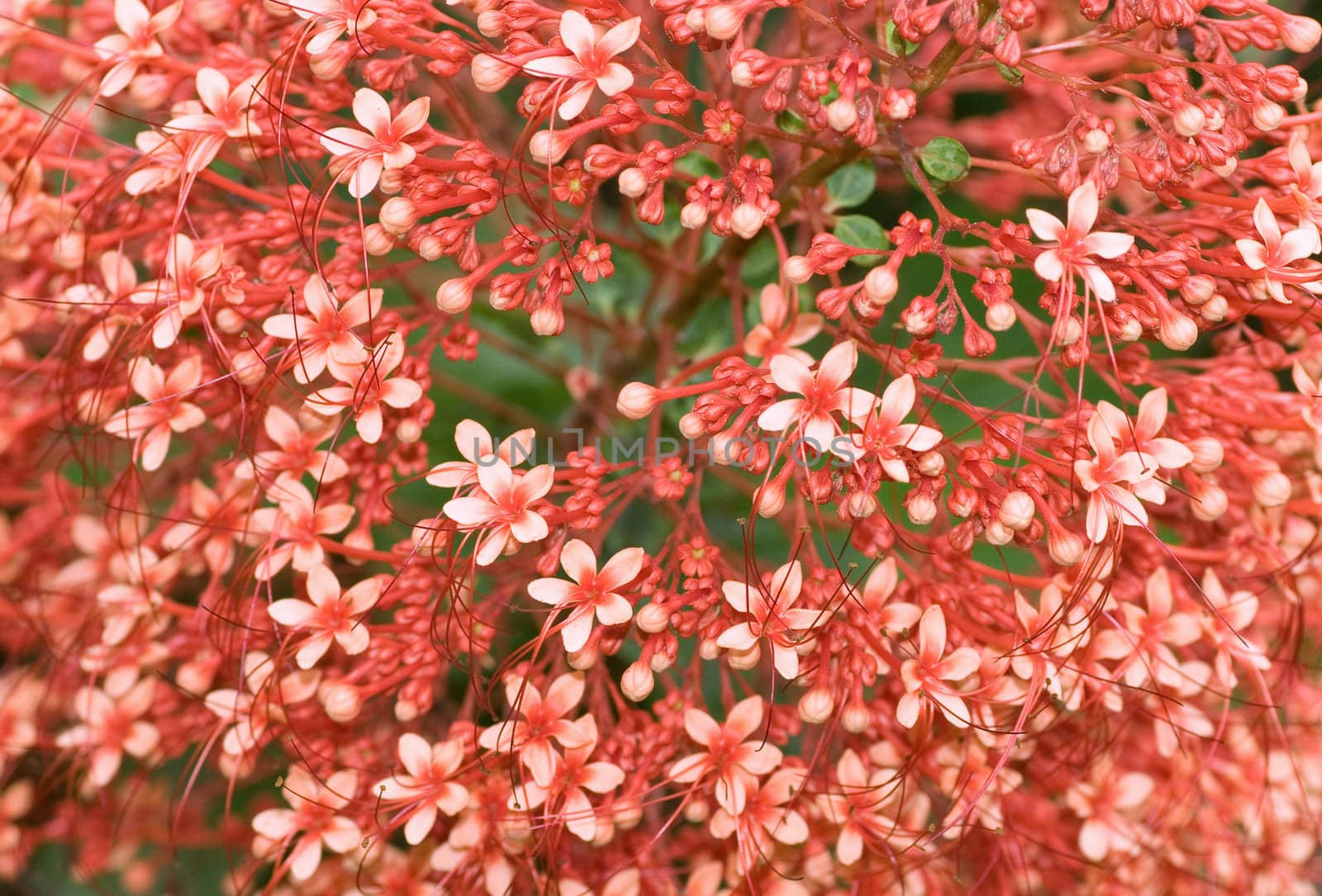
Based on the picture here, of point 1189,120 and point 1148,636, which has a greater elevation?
point 1189,120

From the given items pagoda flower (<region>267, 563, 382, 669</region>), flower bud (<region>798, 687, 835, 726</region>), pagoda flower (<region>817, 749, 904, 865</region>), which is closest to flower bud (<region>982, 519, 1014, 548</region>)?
flower bud (<region>798, 687, 835, 726</region>)

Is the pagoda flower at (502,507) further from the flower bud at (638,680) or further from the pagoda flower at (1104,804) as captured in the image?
the pagoda flower at (1104,804)

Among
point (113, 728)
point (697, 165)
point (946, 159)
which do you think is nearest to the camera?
point (946, 159)

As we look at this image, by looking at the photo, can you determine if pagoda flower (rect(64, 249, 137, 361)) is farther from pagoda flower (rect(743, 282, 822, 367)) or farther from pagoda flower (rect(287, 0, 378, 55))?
pagoda flower (rect(743, 282, 822, 367))

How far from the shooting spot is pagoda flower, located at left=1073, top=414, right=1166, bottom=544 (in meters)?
1.53

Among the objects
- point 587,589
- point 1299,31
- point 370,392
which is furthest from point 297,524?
point 1299,31

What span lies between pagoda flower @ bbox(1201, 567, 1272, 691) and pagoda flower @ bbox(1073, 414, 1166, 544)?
0.43 m

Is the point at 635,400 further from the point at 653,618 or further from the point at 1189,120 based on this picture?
the point at 1189,120

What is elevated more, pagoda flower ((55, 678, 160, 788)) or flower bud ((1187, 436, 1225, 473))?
flower bud ((1187, 436, 1225, 473))

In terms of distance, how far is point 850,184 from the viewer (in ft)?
6.56

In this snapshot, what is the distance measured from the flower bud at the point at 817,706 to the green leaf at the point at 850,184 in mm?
853

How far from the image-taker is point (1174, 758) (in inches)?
85.8

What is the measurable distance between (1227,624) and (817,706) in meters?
0.74

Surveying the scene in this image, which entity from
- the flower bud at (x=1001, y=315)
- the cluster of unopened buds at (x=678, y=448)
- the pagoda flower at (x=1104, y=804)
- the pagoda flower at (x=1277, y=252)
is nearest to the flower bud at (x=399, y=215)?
the cluster of unopened buds at (x=678, y=448)
